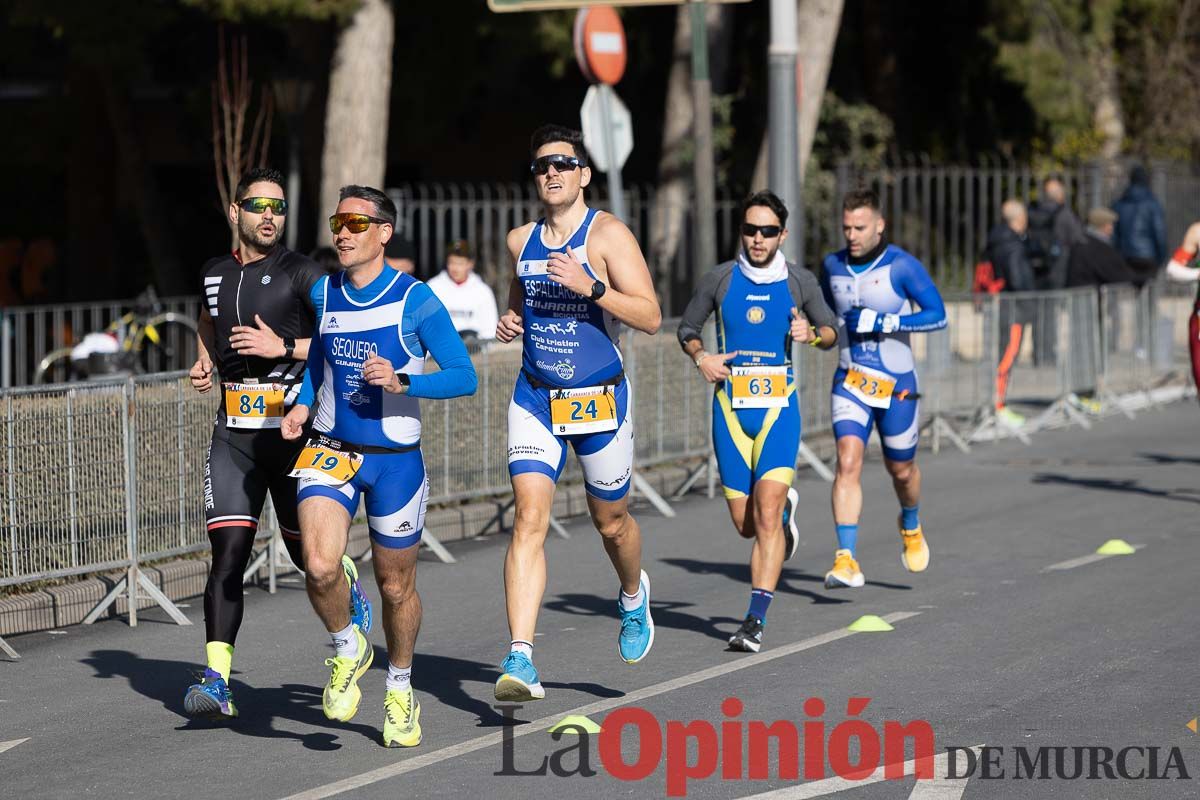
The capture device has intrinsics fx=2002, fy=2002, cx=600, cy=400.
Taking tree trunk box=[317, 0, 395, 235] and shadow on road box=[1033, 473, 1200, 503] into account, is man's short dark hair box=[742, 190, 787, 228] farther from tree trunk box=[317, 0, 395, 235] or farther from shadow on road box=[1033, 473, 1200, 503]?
tree trunk box=[317, 0, 395, 235]

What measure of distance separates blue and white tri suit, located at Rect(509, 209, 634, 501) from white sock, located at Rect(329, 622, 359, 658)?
940mm

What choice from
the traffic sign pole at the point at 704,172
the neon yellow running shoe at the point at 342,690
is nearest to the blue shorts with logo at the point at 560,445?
the neon yellow running shoe at the point at 342,690

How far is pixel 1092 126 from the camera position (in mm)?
31656

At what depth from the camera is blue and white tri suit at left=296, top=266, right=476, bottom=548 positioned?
7.11 meters

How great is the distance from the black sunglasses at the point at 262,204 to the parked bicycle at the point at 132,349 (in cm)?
943

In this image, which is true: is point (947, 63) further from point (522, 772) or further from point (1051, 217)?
point (522, 772)

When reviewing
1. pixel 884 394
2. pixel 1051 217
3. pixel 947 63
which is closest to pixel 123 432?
pixel 884 394

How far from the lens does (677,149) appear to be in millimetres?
24125

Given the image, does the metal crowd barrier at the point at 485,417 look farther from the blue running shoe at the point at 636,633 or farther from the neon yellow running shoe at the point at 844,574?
the neon yellow running shoe at the point at 844,574

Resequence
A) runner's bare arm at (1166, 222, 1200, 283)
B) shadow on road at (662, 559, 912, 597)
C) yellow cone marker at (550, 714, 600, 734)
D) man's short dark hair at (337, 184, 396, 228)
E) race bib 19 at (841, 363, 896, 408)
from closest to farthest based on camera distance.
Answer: man's short dark hair at (337, 184, 396, 228) → yellow cone marker at (550, 714, 600, 734) → shadow on road at (662, 559, 912, 597) → race bib 19 at (841, 363, 896, 408) → runner's bare arm at (1166, 222, 1200, 283)

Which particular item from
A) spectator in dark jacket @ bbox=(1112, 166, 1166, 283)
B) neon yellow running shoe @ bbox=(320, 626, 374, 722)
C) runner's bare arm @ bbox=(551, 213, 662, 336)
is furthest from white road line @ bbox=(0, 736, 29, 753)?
spectator in dark jacket @ bbox=(1112, 166, 1166, 283)

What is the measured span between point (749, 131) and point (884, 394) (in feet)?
54.8

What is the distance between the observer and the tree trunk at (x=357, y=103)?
1953 cm

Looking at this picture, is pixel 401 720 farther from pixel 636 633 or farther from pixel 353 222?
pixel 353 222
